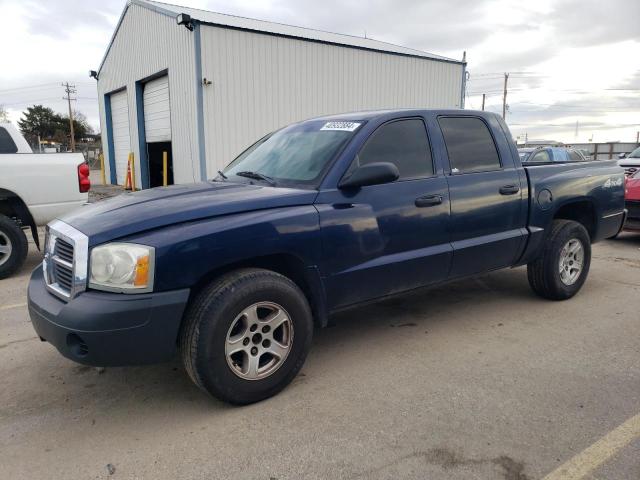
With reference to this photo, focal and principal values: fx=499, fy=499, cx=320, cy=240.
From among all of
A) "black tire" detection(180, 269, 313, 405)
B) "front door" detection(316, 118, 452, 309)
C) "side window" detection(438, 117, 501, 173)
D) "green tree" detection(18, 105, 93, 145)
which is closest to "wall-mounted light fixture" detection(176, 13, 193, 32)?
"side window" detection(438, 117, 501, 173)

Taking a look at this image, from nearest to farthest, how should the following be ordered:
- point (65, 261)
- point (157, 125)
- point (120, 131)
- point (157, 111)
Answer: point (65, 261) → point (157, 111) → point (157, 125) → point (120, 131)

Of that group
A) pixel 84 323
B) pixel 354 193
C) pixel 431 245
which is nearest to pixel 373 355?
pixel 431 245

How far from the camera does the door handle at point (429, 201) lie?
3670 millimetres

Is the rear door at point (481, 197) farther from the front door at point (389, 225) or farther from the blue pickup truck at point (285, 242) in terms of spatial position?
the front door at point (389, 225)

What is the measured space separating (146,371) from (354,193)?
6.35 ft

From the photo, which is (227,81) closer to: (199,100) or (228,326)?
(199,100)

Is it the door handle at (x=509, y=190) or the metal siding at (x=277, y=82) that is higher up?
the metal siding at (x=277, y=82)

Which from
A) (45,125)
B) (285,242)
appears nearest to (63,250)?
(285,242)

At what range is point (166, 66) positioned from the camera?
48.1 feet

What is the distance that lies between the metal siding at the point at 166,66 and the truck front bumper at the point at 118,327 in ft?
36.8

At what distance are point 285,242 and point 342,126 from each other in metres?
1.16

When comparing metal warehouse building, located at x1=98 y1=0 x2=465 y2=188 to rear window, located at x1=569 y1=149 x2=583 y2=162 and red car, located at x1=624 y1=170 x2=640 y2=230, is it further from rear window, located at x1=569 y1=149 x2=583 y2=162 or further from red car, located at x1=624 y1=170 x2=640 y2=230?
red car, located at x1=624 y1=170 x2=640 y2=230

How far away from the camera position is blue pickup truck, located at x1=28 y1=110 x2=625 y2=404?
2.68 metres

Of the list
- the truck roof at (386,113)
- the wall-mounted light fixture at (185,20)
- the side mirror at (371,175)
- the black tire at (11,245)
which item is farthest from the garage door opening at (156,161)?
the side mirror at (371,175)
